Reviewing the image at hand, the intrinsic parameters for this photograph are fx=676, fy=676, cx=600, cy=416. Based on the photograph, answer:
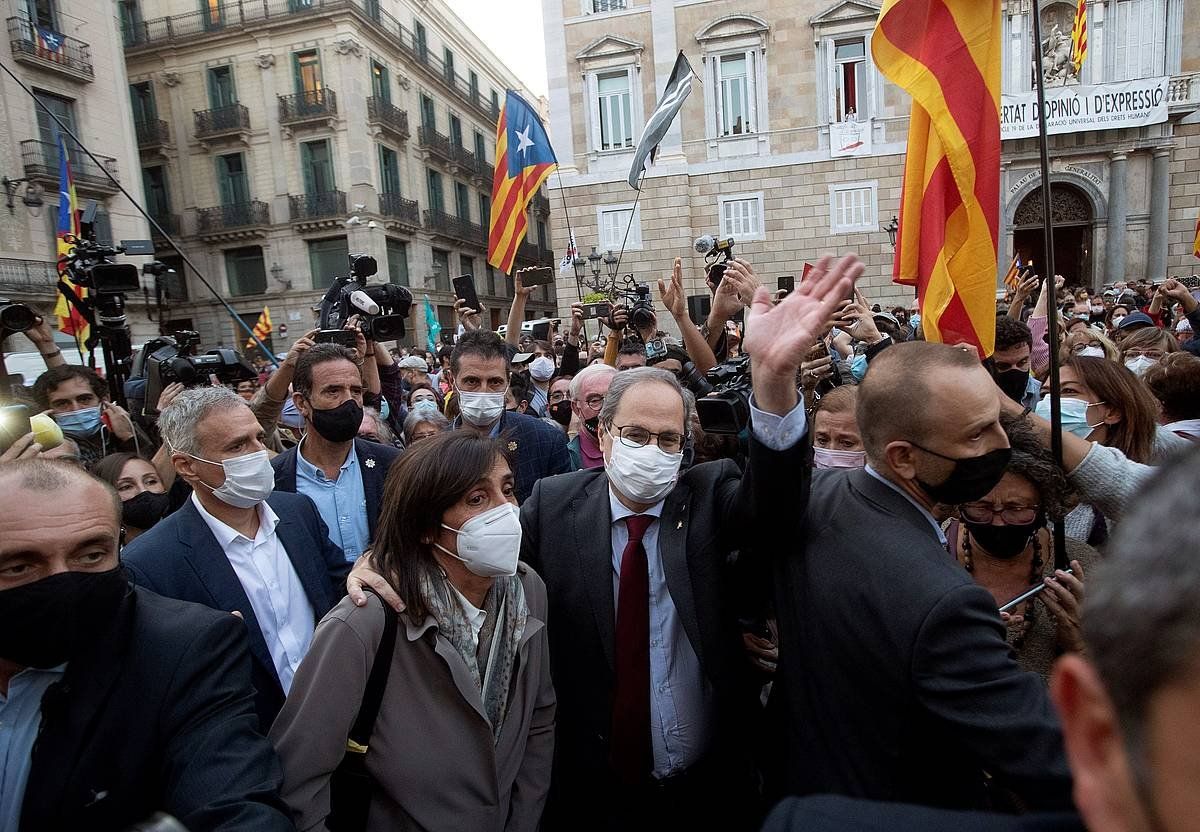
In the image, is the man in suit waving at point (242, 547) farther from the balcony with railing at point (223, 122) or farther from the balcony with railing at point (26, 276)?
the balcony with railing at point (223, 122)

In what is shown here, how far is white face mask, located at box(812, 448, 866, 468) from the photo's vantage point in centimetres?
273

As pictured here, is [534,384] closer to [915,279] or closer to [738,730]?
[915,279]

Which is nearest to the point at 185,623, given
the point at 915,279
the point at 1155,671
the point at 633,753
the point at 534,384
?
the point at 633,753

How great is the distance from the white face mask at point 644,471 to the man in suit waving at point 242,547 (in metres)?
1.18

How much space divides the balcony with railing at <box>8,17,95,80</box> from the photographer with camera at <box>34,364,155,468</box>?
21505 mm

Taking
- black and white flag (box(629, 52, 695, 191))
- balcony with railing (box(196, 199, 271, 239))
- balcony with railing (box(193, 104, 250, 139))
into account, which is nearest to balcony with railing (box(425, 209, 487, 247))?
balcony with railing (box(196, 199, 271, 239))

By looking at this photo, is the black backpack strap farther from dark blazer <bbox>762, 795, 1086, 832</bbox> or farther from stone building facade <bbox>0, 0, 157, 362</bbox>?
stone building facade <bbox>0, 0, 157, 362</bbox>

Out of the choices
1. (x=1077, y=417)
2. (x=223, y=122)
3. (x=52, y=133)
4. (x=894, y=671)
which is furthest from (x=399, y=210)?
(x=894, y=671)

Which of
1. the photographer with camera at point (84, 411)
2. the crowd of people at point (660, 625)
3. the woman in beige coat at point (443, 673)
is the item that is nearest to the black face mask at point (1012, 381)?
the crowd of people at point (660, 625)

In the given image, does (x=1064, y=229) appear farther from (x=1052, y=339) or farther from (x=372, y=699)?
(x=372, y=699)

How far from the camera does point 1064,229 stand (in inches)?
804

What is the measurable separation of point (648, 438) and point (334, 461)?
1905 millimetres

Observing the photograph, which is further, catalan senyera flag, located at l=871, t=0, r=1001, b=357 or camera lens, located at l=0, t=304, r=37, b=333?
camera lens, located at l=0, t=304, r=37, b=333

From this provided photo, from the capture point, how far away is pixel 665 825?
2064 mm
